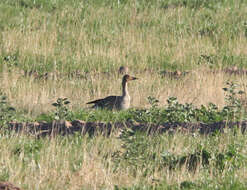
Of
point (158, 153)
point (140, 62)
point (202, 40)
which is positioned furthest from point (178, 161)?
point (202, 40)

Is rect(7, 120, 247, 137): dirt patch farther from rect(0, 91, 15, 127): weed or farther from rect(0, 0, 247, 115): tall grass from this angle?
rect(0, 0, 247, 115): tall grass

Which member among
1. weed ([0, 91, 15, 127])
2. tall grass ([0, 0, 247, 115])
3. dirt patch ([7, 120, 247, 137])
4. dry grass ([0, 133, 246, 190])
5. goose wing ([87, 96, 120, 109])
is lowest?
dry grass ([0, 133, 246, 190])

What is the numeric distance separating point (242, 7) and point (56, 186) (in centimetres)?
1775

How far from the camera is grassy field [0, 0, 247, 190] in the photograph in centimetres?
688

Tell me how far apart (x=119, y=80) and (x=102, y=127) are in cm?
415

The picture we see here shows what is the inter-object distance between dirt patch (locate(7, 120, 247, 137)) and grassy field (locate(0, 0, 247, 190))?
0.34 m

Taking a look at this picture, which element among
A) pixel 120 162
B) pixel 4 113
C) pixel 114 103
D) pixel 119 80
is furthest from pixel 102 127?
pixel 119 80

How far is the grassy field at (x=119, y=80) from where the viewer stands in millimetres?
6882

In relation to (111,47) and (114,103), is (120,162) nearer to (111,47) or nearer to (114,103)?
(114,103)

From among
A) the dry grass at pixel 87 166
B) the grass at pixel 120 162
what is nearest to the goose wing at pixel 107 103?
the grass at pixel 120 162

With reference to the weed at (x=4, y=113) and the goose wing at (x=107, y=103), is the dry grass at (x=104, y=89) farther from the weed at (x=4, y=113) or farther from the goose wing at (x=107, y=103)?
the weed at (x=4, y=113)

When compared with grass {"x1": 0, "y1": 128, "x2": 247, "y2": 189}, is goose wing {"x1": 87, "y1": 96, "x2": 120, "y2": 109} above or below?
above

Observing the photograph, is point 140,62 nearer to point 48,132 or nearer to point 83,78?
point 83,78

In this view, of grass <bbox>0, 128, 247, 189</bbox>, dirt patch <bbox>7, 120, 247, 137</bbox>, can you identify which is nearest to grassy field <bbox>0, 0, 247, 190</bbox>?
grass <bbox>0, 128, 247, 189</bbox>
